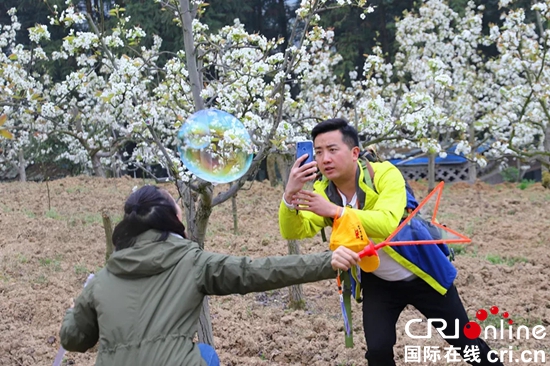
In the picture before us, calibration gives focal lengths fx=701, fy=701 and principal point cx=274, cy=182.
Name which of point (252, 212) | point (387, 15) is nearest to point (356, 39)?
point (387, 15)

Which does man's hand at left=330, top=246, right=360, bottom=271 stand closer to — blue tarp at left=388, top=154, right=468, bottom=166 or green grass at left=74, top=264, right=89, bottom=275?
green grass at left=74, top=264, right=89, bottom=275

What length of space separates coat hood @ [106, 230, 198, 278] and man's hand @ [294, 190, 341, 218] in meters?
0.75

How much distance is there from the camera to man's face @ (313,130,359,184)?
3.43m

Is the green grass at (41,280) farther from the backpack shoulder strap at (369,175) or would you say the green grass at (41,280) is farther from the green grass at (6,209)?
the backpack shoulder strap at (369,175)

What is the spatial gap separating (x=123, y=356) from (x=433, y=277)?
1.71 meters

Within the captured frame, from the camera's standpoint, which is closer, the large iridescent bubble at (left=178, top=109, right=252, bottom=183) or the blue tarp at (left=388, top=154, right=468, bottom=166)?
the large iridescent bubble at (left=178, top=109, right=252, bottom=183)

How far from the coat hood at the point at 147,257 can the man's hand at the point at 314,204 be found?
75 centimetres

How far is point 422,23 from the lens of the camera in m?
14.4

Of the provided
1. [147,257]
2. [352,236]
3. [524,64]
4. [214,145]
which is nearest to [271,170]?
[524,64]

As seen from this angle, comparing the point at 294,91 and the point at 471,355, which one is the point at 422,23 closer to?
the point at 294,91

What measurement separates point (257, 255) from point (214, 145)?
449 centimetres

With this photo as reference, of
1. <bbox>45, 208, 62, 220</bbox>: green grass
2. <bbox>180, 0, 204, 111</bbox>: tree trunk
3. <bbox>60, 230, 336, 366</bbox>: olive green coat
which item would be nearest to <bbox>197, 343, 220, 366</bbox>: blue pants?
<bbox>60, 230, 336, 366</bbox>: olive green coat

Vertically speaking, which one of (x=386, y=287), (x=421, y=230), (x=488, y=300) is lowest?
(x=488, y=300)

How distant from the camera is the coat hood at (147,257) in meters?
2.59
